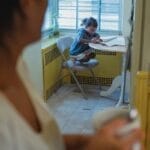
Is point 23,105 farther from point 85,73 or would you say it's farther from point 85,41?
point 85,73

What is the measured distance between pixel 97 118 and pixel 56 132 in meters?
0.18

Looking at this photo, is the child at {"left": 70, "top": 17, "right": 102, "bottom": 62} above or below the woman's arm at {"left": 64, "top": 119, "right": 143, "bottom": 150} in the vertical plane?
below

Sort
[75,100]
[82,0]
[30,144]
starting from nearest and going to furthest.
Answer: [30,144]
[75,100]
[82,0]

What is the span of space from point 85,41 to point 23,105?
11.9 ft

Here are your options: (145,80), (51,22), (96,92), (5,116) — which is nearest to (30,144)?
(5,116)

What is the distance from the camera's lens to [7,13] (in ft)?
2.22

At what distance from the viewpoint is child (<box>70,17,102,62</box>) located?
170 inches

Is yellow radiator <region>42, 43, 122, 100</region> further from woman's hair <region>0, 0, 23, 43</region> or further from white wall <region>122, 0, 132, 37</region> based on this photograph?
woman's hair <region>0, 0, 23, 43</region>

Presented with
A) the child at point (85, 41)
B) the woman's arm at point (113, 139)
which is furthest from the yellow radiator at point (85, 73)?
the woman's arm at point (113, 139)

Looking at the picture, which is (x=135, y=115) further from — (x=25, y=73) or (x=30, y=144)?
(x=25, y=73)

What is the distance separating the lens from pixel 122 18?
4531mm

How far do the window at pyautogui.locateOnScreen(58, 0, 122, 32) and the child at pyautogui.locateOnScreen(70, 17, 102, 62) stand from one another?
16.0 inches

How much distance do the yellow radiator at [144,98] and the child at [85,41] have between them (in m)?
2.45

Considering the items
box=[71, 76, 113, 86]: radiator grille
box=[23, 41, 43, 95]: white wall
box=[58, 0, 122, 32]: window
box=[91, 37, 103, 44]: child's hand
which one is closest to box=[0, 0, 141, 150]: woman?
box=[23, 41, 43, 95]: white wall
